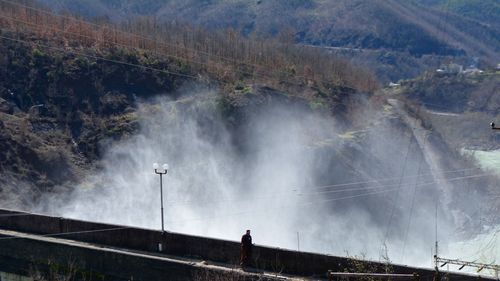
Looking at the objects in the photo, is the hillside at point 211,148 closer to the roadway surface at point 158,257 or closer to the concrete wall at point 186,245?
the concrete wall at point 186,245

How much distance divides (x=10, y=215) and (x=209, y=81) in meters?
43.7

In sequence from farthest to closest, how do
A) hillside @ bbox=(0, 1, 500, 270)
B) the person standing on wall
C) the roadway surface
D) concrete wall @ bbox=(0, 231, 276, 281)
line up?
hillside @ bbox=(0, 1, 500, 270)
concrete wall @ bbox=(0, 231, 276, 281)
the person standing on wall
the roadway surface

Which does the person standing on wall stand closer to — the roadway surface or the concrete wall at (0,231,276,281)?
the roadway surface

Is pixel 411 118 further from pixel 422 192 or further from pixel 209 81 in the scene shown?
pixel 209 81

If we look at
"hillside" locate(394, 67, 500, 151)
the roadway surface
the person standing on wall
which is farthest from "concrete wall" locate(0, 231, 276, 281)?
"hillside" locate(394, 67, 500, 151)

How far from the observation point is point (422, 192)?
215 feet

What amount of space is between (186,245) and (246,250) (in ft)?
7.96

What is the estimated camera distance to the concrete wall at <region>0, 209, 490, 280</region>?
17.3 meters

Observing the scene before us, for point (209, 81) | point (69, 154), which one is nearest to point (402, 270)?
point (69, 154)

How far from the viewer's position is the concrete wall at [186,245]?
56.9 ft

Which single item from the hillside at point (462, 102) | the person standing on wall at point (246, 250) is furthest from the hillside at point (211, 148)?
the hillside at point (462, 102)

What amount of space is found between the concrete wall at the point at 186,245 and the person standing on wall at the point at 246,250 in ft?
0.96

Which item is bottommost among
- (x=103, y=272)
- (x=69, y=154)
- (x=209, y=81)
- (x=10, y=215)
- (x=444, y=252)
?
Result: (x=444, y=252)

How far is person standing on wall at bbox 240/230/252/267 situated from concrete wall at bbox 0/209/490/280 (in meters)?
0.29
